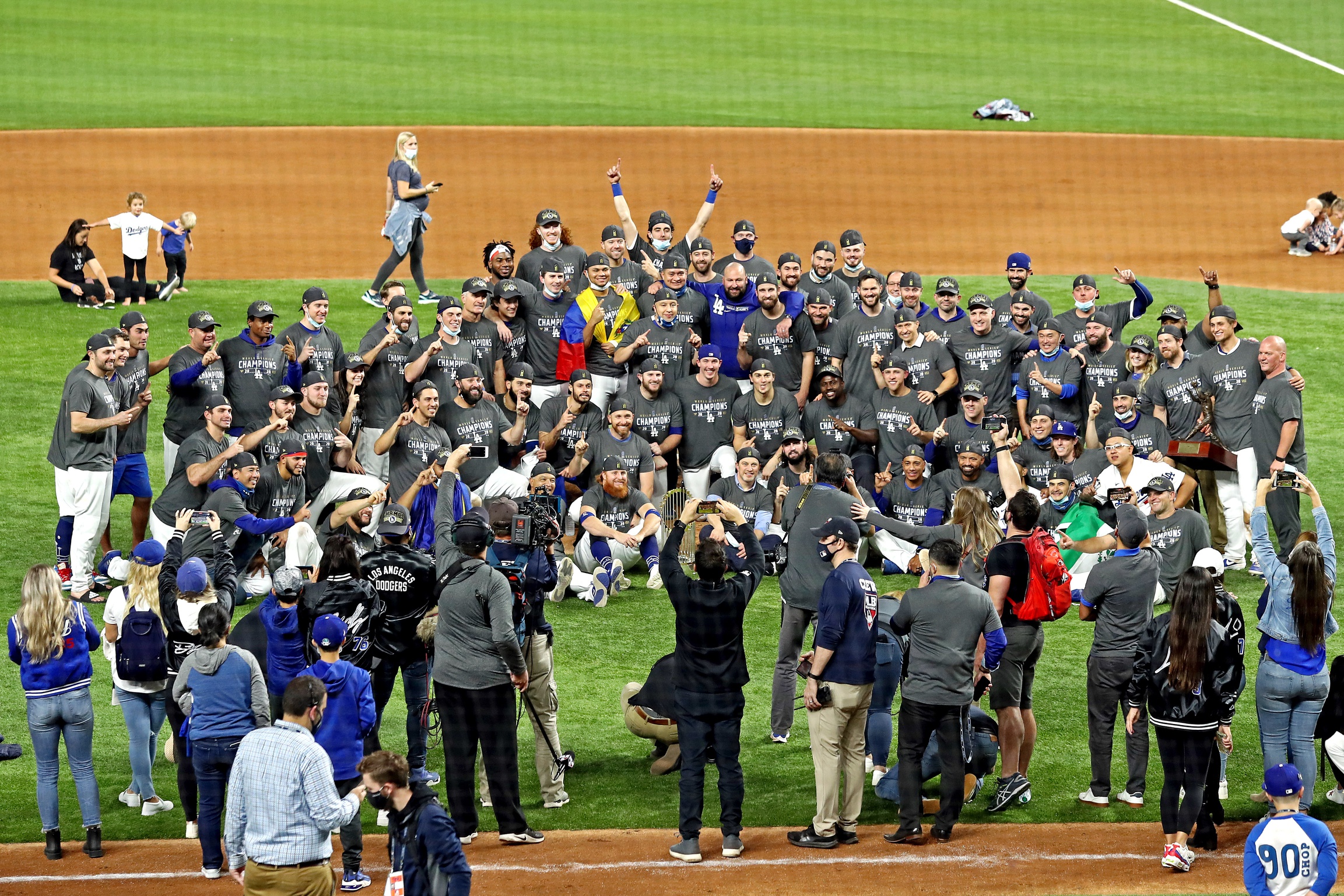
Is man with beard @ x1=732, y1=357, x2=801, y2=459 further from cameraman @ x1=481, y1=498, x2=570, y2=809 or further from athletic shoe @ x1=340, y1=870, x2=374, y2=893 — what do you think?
athletic shoe @ x1=340, y1=870, x2=374, y2=893

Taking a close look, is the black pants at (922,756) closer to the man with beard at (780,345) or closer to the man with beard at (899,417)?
the man with beard at (899,417)

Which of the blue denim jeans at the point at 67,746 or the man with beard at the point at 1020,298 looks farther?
the man with beard at the point at 1020,298

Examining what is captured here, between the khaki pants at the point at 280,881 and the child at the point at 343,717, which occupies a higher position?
the child at the point at 343,717

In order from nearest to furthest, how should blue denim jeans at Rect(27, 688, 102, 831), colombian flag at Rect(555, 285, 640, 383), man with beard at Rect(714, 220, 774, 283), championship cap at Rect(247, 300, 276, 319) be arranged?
1. blue denim jeans at Rect(27, 688, 102, 831)
2. championship cap at Rect(247, 300, 276, 319)
3. colombian flag at Rect(555, 285, 640, 383)
4. man with beard at Rect(714, 220, 774, 283)

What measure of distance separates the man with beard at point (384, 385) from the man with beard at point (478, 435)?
1.65ft

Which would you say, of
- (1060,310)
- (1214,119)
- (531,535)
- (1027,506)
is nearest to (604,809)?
(531,535)

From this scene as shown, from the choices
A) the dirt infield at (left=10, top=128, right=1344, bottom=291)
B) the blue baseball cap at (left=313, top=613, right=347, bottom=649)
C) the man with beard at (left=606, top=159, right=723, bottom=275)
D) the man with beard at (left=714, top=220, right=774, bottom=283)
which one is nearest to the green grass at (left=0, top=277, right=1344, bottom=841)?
the blue baseball cap at (left=313, top=613, right=347, bottom=649)

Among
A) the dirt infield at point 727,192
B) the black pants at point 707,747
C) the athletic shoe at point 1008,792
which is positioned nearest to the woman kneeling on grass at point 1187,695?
the athletic shoe at point 1008,792

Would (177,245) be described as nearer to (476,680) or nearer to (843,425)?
(843,425)

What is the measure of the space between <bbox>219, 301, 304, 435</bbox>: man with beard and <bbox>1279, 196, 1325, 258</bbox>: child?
17.2 meters

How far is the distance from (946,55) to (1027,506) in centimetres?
3695

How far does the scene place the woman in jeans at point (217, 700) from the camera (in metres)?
7.93

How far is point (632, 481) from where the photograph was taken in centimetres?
1291

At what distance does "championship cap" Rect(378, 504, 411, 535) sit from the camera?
898 centimetres
